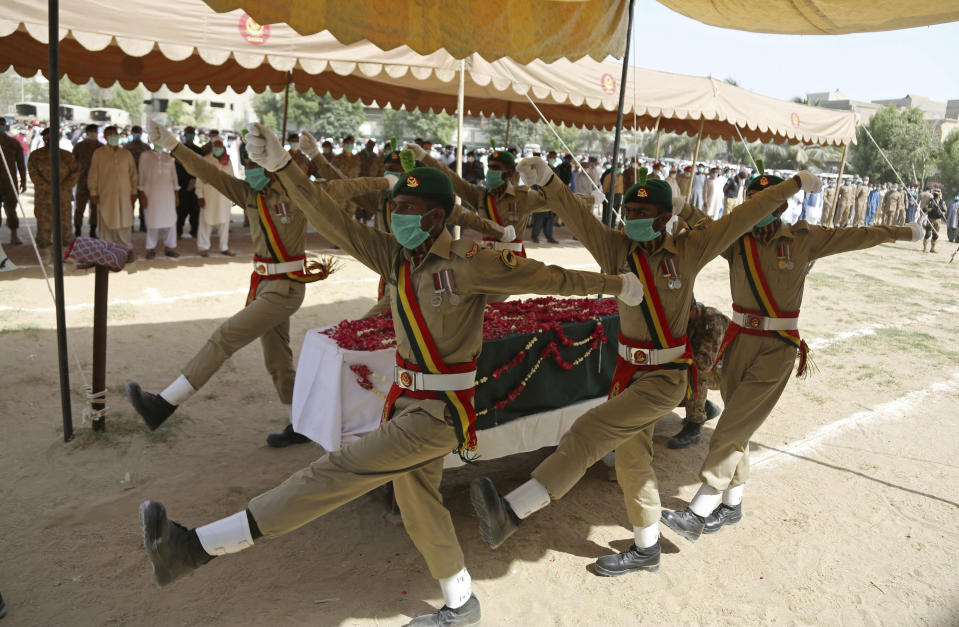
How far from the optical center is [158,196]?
37.8 feet

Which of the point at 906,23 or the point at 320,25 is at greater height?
the point at 906,23

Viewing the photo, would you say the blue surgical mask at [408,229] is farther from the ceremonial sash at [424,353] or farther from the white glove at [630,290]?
the white glove at [630,290]

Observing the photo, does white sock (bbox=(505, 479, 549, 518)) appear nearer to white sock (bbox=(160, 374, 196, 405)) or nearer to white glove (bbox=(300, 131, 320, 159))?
white sock (bbox=(160, 374, 196, 405))

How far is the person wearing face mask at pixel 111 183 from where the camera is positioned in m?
11.0

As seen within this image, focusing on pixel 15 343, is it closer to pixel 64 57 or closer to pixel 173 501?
pixel 173 501

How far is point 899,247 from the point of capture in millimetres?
22125

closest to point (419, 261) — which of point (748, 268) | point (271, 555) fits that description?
point (271, 555)

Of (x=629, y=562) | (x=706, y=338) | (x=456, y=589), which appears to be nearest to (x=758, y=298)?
(x=706, y=338)

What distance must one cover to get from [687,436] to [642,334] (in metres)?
2.46

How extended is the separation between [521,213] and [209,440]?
364 cm

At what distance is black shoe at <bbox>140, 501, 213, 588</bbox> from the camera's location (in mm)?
2701

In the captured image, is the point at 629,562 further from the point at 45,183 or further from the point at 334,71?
the point at 45,183

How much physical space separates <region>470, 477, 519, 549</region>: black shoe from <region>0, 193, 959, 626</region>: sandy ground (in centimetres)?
47

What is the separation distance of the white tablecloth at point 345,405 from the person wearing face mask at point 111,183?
8.31 m
